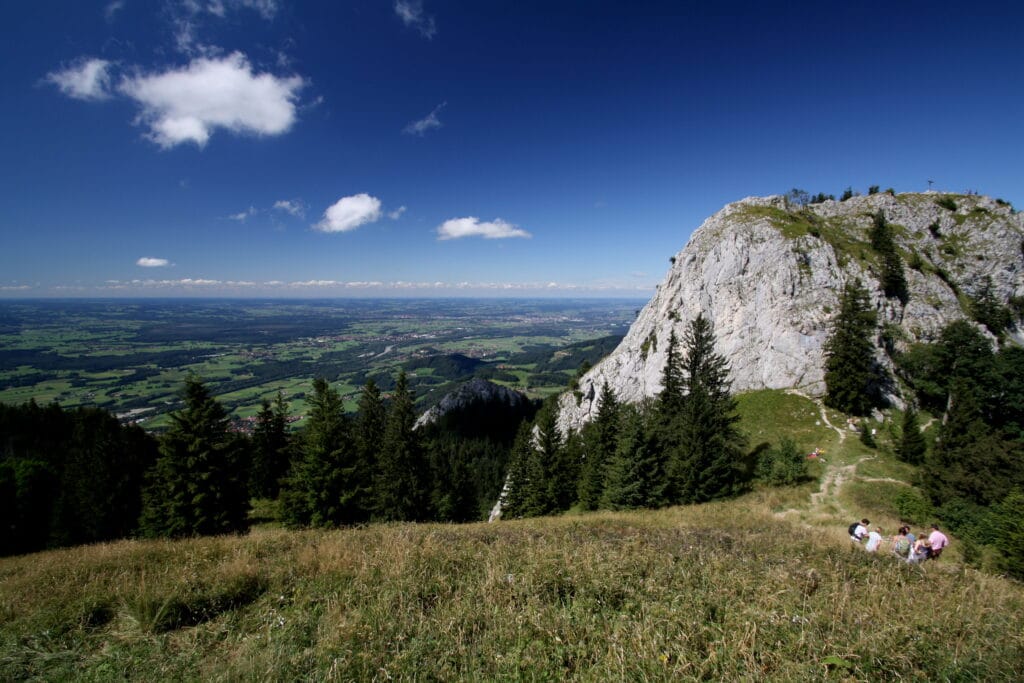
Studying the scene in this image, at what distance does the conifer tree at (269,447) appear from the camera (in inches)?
1567

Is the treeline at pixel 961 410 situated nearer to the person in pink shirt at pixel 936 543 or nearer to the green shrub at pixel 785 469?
the person in pink shirt at pixel 936 543

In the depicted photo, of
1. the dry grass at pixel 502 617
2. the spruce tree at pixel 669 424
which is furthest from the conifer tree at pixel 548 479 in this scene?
the dry grass at pixel 502 617

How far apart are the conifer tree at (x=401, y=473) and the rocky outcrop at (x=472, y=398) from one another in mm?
88183

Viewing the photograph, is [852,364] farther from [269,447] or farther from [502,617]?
[269,447]

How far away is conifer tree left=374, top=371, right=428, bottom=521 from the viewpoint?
31.5 meters

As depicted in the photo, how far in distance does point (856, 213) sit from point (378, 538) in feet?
300

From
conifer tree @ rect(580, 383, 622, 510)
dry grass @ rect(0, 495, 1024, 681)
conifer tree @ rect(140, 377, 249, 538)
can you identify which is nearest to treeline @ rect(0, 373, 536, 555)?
conifer tree @ rect(140, 377, 249, 538)

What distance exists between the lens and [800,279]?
52062 millimetres

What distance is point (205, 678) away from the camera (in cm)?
430

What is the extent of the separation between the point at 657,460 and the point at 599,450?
6181 mm

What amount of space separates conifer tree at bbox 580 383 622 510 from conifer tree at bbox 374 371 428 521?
45.7 ft

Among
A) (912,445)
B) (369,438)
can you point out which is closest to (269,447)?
(369,438)

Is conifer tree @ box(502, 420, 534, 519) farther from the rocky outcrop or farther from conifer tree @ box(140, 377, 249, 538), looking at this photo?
the rocky outcrop

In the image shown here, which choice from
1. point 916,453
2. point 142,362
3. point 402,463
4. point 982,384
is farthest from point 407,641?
point 142,362
